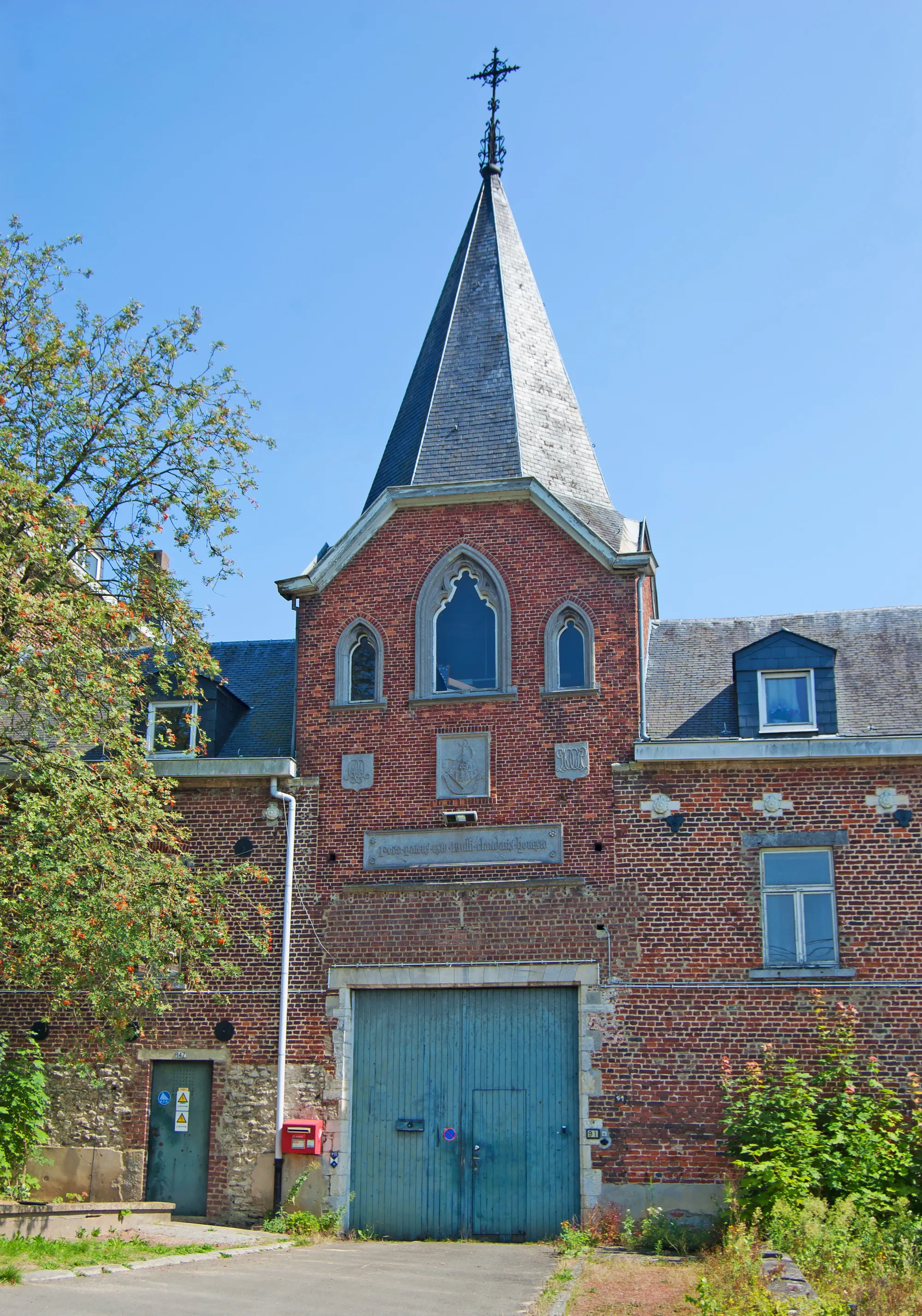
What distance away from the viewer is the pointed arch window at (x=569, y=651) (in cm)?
1903

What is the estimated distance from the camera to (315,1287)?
1285 cm

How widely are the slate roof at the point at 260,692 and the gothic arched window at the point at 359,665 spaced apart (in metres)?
1.27

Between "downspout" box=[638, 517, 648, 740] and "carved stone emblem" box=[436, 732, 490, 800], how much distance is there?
214cm

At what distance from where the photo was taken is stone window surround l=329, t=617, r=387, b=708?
64.1 feet

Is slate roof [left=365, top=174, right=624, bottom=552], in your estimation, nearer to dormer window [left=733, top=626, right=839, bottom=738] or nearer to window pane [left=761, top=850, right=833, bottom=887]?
dormer window [left=733, top=626, right=839, bottom=738]

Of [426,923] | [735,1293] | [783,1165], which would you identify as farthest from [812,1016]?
[735,1293]

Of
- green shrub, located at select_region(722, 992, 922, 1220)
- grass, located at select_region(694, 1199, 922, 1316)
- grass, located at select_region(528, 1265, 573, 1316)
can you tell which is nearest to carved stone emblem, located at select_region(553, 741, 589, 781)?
green shrub, located at select_region(722, 992, 922, 1220)

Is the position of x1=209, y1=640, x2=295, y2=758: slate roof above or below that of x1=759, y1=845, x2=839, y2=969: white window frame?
above

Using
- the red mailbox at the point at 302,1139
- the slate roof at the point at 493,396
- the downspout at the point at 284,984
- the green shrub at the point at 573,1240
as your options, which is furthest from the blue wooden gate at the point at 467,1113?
the slate roof at the point at 493,396

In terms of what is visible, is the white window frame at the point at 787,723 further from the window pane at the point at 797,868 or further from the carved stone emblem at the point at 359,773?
the carved stone emblem at the point at 359,773

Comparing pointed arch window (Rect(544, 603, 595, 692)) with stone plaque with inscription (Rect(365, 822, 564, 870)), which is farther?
pointed arch window (Rect(544, 603, 595, 692))

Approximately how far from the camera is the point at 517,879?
18.3 m

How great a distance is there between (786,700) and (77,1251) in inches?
439

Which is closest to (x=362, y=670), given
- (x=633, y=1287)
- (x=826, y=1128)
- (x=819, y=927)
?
(x=819, y=927)
